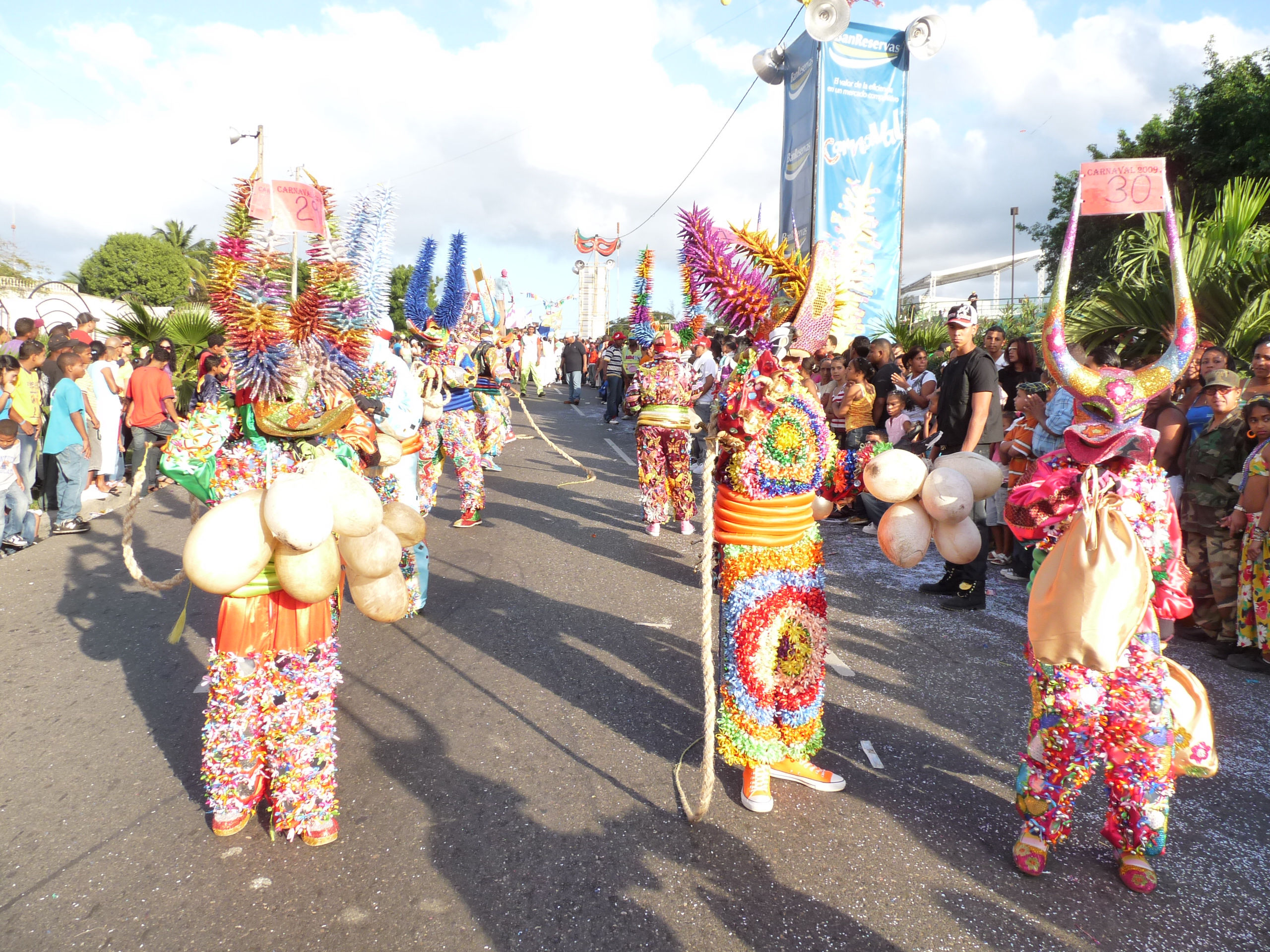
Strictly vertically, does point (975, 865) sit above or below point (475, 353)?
below

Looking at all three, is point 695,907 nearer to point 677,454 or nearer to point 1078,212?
point 1078,212

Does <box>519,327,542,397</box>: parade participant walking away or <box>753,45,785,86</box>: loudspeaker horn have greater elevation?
<box>753,45,785,86</box>: loudspeaker horn

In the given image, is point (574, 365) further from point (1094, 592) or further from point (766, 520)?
point (1094, 592)

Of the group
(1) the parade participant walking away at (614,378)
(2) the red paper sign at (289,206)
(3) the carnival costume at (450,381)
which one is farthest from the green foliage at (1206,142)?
(2) the red paper sign at (289,206)

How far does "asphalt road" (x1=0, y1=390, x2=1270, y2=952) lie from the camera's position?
7.72 ft

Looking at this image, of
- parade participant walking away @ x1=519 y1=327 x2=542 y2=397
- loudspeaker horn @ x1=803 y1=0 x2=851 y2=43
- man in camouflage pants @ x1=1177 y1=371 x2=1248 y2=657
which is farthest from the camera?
parade participant walking away @ x1=519 y1=327 x2=542 y2=397

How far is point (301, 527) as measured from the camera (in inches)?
94.0

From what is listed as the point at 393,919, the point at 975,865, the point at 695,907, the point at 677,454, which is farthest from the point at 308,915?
the point at 677,454

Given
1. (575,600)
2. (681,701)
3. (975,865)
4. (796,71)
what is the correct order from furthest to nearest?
(796,71) < (575,600) < (681,701) < (975,865)

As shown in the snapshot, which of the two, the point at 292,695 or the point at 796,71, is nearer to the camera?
the point at 292,695

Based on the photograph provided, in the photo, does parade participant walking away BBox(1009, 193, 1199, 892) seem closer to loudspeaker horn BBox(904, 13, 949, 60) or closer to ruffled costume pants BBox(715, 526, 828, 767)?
ruffled costume pants BBox(715, 526, 828, 767)

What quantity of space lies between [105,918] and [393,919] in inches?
36.6

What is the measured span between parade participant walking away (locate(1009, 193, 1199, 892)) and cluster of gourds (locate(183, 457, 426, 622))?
232 centimetres

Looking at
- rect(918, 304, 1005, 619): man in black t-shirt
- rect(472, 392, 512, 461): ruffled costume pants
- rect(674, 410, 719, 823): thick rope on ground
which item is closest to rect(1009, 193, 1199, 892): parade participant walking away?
rect(674, 410, 719, 823): thick rope on ground
